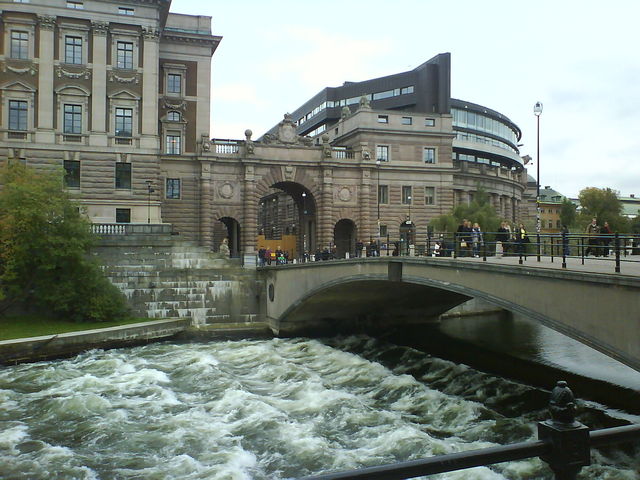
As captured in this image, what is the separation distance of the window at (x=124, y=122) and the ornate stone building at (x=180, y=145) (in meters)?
0.08

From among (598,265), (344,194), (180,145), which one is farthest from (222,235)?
(598,265)

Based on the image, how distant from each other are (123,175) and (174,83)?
11.5 meters

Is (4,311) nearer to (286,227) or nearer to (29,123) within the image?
(29,123)

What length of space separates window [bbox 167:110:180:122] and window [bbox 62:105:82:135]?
8812mm

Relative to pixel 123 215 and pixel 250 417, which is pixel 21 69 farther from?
pixel 250 417

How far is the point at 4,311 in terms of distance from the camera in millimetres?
34750

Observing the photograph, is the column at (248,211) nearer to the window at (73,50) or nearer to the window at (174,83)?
the window at (174,83)

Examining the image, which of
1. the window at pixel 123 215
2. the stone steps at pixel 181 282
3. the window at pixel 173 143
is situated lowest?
the stone steps at pixel 181 282

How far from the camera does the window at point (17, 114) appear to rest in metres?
44.9

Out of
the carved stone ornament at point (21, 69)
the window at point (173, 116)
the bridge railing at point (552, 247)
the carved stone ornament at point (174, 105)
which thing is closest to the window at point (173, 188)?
the window at point (173, 116)

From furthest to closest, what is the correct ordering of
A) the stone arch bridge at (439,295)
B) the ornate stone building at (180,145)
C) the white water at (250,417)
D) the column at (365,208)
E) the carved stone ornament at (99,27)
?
1. the column at (365,208)
2. the carved stone ornament at (99,27)
3. the ornate stone building at (180,145)
4. the white water at (250,417)
5. the stone arch bridge at (439,295)

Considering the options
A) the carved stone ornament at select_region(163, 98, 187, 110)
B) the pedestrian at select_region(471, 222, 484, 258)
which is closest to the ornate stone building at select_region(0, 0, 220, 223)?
the carved stone ornament at select_region(163, 98, 187, 110)

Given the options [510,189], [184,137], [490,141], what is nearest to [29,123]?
[184,137]

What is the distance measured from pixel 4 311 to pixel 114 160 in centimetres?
1683
